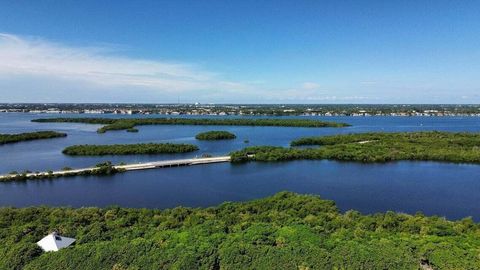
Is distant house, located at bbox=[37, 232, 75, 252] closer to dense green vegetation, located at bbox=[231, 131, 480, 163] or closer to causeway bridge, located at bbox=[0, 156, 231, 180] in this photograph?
causeway bridge, located at bbox=[0, 156, 231, 180]

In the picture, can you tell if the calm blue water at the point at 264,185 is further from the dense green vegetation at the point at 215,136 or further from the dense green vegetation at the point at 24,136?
the dense green vegetation at the point at 215,136

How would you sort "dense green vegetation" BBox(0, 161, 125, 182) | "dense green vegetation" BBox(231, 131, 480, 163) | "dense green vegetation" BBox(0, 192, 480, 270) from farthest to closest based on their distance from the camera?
"dense green vegetation" BBox(231, 131, 480, 163) → "dense green vegetation" BBox(0, 161, 125, 182) → "dense green vegetation" BBox(0, 192, 480, 270)

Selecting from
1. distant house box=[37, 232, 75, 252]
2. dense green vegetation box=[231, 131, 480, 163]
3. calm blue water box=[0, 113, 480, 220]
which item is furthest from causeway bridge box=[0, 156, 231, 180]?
distant house box=[37, 232, 75, 252]

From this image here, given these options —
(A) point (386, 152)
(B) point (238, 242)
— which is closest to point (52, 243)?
(B) point (238, 242)

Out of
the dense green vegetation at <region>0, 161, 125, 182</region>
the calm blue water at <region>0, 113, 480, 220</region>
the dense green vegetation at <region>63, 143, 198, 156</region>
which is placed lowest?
the calm blue water at <region>0, 113, 480, 220</region>

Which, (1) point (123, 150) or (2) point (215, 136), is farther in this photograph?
(2) point (215, 136)

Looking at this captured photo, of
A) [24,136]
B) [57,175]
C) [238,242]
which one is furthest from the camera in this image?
[24,136]

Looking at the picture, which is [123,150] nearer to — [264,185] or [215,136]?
[215,136]

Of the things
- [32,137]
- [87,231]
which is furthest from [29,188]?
[32,137]

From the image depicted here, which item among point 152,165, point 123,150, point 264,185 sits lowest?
point 264,185

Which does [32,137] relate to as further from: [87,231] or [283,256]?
[283,256]
